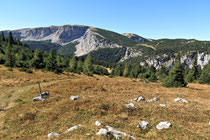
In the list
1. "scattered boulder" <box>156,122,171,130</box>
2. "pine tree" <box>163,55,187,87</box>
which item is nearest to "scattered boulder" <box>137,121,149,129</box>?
"scattered boulder" <box>156,122,171,130</box>

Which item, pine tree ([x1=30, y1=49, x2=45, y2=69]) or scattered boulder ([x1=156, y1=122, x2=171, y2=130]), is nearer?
A: scattered boulder ([x1=156, y1=122, x2=171, y2=130])

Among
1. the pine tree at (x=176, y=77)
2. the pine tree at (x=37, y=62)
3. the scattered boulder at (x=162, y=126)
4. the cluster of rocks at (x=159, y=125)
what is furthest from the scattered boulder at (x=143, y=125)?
the pine tree at (x=37, y=62)

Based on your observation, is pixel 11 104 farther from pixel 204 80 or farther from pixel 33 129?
pixel 204 80

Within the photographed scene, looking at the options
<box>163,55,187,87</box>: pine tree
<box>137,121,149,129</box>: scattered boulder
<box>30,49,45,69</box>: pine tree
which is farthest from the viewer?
<box>30,49,45,69</box>: pine tree

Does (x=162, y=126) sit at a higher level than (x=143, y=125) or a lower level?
higher

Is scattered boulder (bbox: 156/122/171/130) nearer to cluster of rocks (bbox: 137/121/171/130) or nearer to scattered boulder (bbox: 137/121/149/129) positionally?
cluster of rocks (bbox: 137/121/171/130)

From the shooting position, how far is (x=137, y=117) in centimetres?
1442

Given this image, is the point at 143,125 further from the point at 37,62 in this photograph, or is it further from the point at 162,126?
the point at 37,62

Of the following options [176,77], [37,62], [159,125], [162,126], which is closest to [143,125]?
[159,125]

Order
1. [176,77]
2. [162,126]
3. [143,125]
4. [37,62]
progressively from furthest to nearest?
1. [37,62]
2. [176,77]
3. [143,125]
4. [162,126]

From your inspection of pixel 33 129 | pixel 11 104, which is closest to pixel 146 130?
pixel 33 129

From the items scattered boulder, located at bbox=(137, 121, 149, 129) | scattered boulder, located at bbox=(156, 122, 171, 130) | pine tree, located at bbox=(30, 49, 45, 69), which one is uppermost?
pine tree, located at bbox=(30, 49, 45, 69)

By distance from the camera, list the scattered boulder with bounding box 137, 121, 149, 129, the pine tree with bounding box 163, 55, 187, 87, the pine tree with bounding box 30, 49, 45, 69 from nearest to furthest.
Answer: the scattered boulder with bounding box 137, 121, 149, 129, the pine tree with bounding box 163, 55, 187, 87, the pine tree with bounding box 30, 49, 45, 69

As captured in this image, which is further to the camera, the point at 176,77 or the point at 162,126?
the point at 176,77
